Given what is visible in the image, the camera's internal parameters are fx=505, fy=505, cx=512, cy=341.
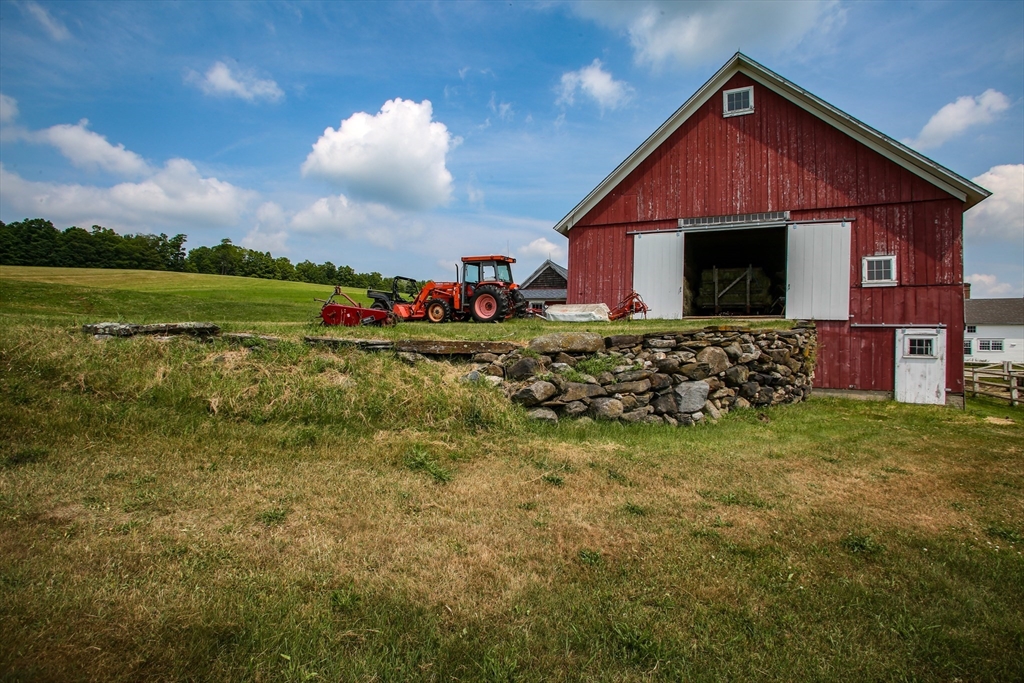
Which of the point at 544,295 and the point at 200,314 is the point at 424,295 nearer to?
the point at 200,314

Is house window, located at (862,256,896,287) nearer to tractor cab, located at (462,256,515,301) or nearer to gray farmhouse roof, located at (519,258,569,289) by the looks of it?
tractor cab, located at (462,256,515,301)

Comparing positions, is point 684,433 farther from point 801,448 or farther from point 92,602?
point 92,602

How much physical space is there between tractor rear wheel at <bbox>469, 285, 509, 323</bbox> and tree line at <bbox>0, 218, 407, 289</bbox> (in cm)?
5459

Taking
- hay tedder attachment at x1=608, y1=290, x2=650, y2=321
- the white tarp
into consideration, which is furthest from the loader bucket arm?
hay tedder attachment at x1=608, y1=290, x2=650, y2=321

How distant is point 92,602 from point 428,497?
258 centimetres

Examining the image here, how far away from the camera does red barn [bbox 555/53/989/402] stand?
12.4 m

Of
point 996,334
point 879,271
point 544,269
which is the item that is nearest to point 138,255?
point 544,269

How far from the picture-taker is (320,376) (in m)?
7.61

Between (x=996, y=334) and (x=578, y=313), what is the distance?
176ft

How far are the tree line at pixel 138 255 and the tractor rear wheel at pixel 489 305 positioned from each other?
5459cm

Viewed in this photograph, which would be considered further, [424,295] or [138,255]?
[138,255]

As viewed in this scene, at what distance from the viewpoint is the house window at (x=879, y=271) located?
1277cm

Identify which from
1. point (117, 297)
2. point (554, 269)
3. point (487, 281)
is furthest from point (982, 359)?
point (117, 297)

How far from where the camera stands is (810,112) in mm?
13430
